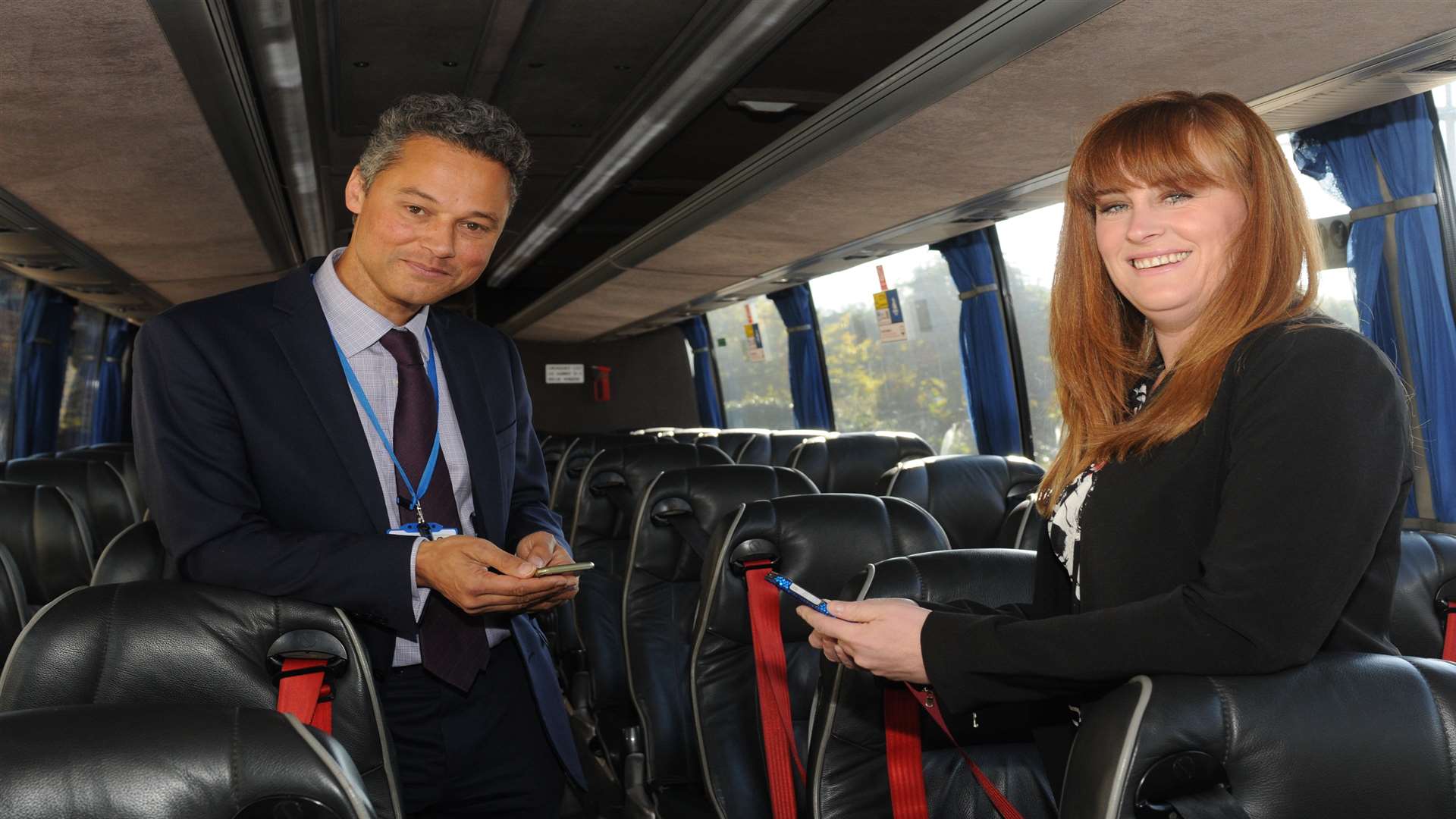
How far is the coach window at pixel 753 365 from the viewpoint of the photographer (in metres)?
13.8

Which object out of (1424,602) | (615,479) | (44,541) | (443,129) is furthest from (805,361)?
(443,129)

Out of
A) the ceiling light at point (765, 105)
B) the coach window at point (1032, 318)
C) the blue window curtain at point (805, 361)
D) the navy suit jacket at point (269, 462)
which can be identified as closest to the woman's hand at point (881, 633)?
the navy suit jacket at point (269, 462)

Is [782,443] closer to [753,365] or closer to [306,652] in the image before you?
[753,365]

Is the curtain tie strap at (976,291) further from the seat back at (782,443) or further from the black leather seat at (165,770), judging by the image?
the black leather seat at (165,770)

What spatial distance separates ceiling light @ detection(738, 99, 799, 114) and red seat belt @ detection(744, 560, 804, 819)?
5041 mm

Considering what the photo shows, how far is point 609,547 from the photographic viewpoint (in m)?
6.04

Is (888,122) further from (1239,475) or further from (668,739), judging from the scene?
(1239,475)

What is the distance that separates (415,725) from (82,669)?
1.75 ft

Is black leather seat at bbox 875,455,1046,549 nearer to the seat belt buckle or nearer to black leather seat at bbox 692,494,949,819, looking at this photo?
black leather seat at bbox 692,494,949,819

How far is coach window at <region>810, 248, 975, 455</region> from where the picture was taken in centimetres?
A: 892

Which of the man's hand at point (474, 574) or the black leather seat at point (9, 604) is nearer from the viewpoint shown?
the man's hand at point (474, 574)

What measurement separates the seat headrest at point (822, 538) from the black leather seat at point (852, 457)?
3422 mm

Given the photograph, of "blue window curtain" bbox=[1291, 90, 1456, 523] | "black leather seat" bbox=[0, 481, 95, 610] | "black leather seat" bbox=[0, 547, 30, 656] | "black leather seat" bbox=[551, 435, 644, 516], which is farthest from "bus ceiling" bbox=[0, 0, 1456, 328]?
"black leather seat" bbox=[551, 435, 644, 516]

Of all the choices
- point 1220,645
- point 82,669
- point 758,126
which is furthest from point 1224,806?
point 758,126
